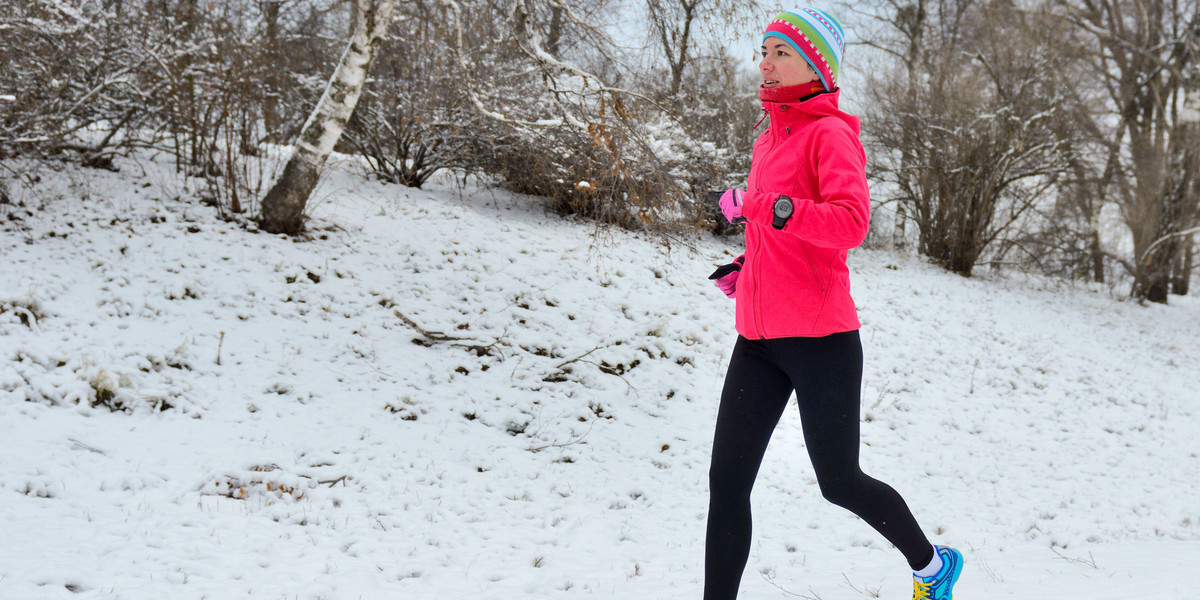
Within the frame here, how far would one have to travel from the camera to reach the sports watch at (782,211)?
1.55 m

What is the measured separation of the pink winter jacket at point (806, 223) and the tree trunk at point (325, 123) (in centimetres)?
535

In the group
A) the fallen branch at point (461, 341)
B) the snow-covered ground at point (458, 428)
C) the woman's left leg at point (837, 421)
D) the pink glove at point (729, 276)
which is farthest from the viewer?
the fallen branch at point (461, 341)

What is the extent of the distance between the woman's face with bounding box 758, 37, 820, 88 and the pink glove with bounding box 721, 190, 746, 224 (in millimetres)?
330

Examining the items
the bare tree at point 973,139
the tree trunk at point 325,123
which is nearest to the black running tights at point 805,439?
the tree trunk at point 325,123

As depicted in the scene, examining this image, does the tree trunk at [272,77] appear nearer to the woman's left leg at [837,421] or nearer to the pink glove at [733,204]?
the pink glove at [733,204]

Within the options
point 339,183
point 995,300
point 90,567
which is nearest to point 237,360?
point 90,567

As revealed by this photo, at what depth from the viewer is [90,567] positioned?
2.48 m

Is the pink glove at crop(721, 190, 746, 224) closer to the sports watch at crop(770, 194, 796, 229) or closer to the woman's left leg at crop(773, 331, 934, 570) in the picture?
the sports watch at crop(770, 194, 796, 229)

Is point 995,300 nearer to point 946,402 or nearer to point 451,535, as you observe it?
point 946,402

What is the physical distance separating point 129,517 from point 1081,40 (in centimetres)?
1651

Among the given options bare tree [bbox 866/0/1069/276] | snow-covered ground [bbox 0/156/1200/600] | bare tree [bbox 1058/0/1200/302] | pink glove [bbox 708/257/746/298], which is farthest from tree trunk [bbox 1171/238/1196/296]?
pink glove [bbox 708/257/746/298]

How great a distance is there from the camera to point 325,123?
247 inches

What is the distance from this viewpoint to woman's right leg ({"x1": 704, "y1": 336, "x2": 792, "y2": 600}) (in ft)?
5.91

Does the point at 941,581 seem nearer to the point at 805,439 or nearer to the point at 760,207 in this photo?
the point at 805,439
